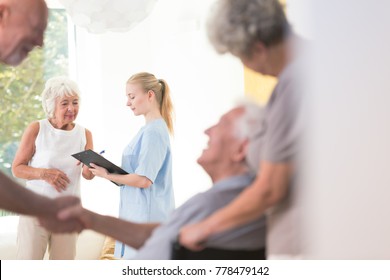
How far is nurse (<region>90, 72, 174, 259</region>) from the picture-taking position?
206 cm

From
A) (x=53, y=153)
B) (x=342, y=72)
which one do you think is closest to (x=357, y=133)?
(x=342, y=72)

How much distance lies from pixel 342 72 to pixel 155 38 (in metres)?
0.51

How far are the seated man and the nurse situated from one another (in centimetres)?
7

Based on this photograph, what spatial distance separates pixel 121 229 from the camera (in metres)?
2.06

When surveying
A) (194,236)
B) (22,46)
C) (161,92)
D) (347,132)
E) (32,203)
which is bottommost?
(194,236)

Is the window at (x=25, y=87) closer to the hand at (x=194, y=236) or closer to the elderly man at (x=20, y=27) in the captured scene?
the elderly man at (x=20, y=27)

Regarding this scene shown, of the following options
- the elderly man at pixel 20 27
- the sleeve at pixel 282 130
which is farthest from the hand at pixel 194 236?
the elderly man at pixel 20 27

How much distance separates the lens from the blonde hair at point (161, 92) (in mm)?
2059

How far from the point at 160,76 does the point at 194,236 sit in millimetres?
444

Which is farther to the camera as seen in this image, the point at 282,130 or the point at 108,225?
the point at 108,225

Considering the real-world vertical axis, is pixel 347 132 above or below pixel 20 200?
above

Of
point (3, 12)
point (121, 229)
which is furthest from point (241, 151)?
point (3, 12)

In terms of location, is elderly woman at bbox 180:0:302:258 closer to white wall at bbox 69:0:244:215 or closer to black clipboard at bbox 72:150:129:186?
white wall at bbox 69:0:244:215

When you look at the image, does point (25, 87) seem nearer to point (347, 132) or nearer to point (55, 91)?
point (55, 91)
